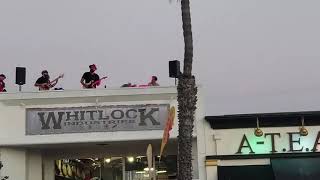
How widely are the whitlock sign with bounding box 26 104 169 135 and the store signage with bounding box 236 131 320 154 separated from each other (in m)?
2.68

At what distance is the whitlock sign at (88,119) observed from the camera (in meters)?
20.4

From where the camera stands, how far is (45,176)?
23062 millimetres

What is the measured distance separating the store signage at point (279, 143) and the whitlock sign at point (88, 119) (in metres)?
2.68

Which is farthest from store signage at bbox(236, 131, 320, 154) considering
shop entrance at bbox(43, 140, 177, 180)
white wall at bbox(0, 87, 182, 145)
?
shop entrance at bbox(43, 140, 177, 180)

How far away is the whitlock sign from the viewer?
802 inches

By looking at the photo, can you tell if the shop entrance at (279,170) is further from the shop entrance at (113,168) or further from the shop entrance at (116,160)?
the shop entrance at (113,168)

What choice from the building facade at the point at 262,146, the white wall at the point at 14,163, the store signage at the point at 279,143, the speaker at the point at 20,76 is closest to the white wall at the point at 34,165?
the white wall at the point at 14,163

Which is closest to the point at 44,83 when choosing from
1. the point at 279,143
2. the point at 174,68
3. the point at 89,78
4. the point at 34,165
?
the point at 89,78

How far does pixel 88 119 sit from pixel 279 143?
19.1ft

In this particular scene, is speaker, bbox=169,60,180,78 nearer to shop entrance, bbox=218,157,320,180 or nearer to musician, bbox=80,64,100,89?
musician, bbox=80,64,100,89

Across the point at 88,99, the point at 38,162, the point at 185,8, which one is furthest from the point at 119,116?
the point at 185,8

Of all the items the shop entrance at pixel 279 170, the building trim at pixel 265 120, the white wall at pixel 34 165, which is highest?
the building trim at pixel 265 120

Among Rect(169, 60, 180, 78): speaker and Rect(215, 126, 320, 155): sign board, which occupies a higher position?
Rect(169, 60, 180, 78): speaker

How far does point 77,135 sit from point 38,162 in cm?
291
